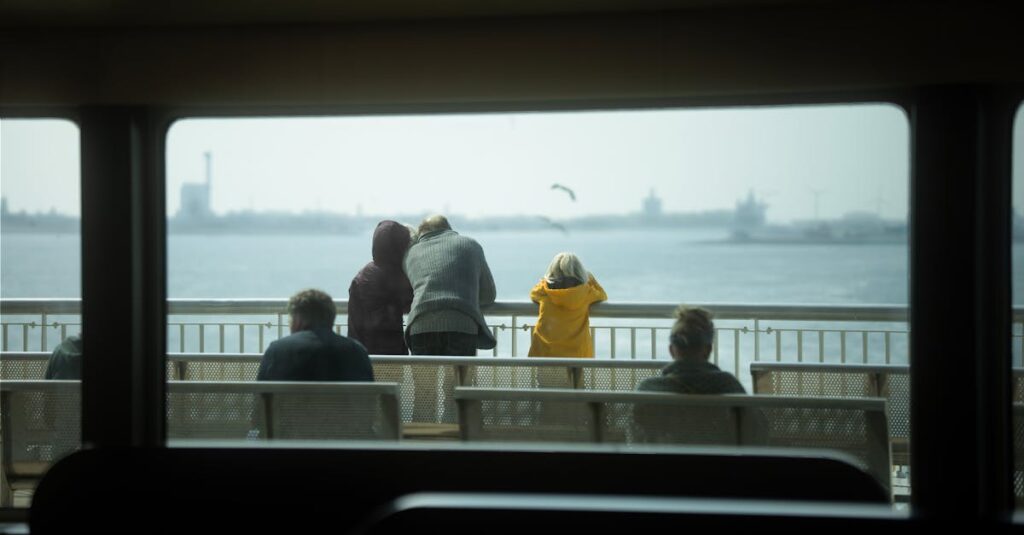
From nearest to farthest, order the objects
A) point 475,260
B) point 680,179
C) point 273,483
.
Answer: point 273,483
point 475,260
point 680,179

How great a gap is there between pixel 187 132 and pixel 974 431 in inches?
110

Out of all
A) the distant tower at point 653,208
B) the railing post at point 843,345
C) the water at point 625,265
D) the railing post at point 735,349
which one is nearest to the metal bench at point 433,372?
the railing post at point 735,349

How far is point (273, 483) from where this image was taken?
2.67 meters

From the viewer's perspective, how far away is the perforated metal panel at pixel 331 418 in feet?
11.8

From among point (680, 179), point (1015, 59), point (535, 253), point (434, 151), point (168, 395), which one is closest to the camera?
point (1015, 59)

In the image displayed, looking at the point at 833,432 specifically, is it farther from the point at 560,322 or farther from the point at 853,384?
the point at 560,322

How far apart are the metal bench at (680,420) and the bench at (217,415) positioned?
359 millimetres

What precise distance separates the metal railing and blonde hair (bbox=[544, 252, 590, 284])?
25cm

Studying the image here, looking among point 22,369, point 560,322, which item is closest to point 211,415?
point 22,369

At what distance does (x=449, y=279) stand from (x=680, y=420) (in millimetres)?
1493

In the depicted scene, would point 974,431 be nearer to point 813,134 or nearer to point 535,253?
point 813,134

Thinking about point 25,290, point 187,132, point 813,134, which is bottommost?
point 25,290

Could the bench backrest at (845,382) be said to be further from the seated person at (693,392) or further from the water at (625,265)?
the water at (625,265)

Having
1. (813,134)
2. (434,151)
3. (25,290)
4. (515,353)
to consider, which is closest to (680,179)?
(434,151)
